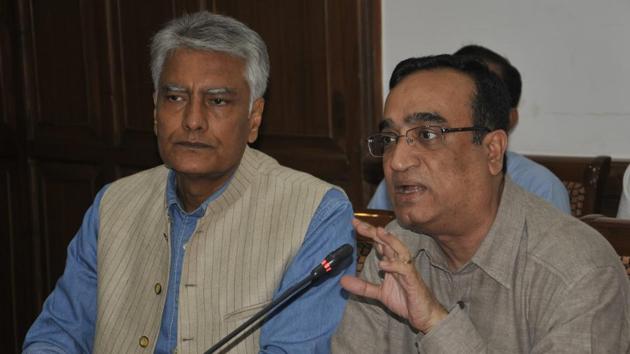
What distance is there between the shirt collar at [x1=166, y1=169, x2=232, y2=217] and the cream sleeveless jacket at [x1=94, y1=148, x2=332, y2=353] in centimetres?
2

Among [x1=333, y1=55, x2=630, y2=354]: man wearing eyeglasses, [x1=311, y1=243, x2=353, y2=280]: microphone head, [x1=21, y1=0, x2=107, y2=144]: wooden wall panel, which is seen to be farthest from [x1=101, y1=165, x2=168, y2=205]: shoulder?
[x1=21, y1=0, x2=107, y2=144]: wooden wall panel

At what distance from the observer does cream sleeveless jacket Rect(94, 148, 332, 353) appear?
2.08 metres

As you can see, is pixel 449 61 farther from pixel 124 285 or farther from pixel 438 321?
pixel 124 285

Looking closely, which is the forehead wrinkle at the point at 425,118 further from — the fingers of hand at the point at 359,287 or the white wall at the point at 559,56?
the white wall at the point at 559,56

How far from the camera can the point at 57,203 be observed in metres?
5.15

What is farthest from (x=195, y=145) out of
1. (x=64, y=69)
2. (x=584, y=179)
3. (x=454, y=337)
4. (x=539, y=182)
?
(x=64, y=69)

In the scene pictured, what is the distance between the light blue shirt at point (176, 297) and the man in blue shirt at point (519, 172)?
0.80m

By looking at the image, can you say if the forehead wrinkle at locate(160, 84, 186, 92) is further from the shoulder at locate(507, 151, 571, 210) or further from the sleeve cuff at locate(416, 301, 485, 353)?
the shoulder at locate(507, 151, 571, 210)

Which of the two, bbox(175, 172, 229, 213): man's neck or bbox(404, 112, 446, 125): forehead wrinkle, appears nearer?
bbox(404, 112, 446, 125): forehead wrinkle

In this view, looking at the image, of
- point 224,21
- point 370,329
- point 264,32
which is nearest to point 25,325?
point 264,32

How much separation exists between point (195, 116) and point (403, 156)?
2.16 ft

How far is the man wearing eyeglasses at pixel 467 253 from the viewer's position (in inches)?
61.9

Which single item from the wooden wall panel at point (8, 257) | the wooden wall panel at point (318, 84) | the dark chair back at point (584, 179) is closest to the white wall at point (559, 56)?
the dark chair back at point (584, 179)

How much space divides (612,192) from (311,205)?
62.6 inches
